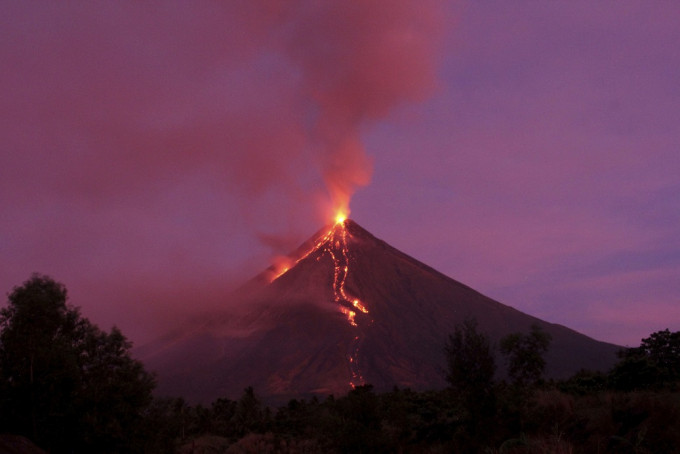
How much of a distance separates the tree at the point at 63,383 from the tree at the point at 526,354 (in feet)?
102

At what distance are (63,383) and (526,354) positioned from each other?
3604 cm

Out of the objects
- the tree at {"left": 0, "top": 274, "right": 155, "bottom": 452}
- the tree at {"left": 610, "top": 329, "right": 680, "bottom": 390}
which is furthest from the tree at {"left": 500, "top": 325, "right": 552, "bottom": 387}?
the tree at {"left": 0, "top": 274, "right": 155, "bottom": 452}

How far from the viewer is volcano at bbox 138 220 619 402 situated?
136000 millimetres

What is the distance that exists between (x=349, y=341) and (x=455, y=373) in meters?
140

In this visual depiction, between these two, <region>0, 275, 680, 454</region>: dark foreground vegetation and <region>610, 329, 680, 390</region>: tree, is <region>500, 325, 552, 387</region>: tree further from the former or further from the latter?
<region>0, 275, 680, 454</region>: dark foreground vegetation

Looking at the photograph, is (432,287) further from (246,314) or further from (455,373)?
(455,373)

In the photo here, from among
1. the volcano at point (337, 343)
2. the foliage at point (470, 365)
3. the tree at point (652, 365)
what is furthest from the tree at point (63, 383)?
the volcano at point (337, 343)

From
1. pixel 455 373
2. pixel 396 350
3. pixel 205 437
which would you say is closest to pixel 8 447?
pixel 455 373

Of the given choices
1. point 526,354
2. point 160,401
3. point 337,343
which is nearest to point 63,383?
point 160,401

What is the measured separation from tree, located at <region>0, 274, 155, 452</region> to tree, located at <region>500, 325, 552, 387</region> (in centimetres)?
3115

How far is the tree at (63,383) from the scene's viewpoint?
70.1 feet

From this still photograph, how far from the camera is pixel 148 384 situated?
78.0 ft

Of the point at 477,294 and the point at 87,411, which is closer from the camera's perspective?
the point at 87,411

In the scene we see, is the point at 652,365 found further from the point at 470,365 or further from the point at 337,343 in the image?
the point at 337,343
